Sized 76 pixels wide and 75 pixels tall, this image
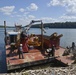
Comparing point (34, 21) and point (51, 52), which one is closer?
point (51, 52)

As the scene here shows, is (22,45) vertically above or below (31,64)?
above

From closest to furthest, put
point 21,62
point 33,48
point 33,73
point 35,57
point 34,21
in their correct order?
1. point 33,73
2. point 21,62
3. point 35,57
4. point 33,48
5. point 34,21

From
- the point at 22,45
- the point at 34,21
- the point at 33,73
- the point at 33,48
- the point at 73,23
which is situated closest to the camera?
the point at 33,73

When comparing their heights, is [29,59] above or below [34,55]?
below

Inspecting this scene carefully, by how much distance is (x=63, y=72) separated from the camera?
1198 centimetres

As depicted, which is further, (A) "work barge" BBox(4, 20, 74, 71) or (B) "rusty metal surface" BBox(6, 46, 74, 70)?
(A) "work barge" BBox(4, 20, 74, 71)

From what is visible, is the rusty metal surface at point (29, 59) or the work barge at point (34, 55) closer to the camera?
the rusty metal surface at point (29, 59)

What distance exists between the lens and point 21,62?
1549cm

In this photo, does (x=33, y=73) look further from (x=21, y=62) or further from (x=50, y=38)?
(x=50, y=38)

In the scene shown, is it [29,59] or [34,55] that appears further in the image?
[34,55]

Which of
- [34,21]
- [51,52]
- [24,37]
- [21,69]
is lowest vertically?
[21,69]

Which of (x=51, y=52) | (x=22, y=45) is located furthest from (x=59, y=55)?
(x=22, y=45)

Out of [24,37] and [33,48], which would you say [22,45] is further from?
[33,48]

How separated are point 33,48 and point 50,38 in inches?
90.6
